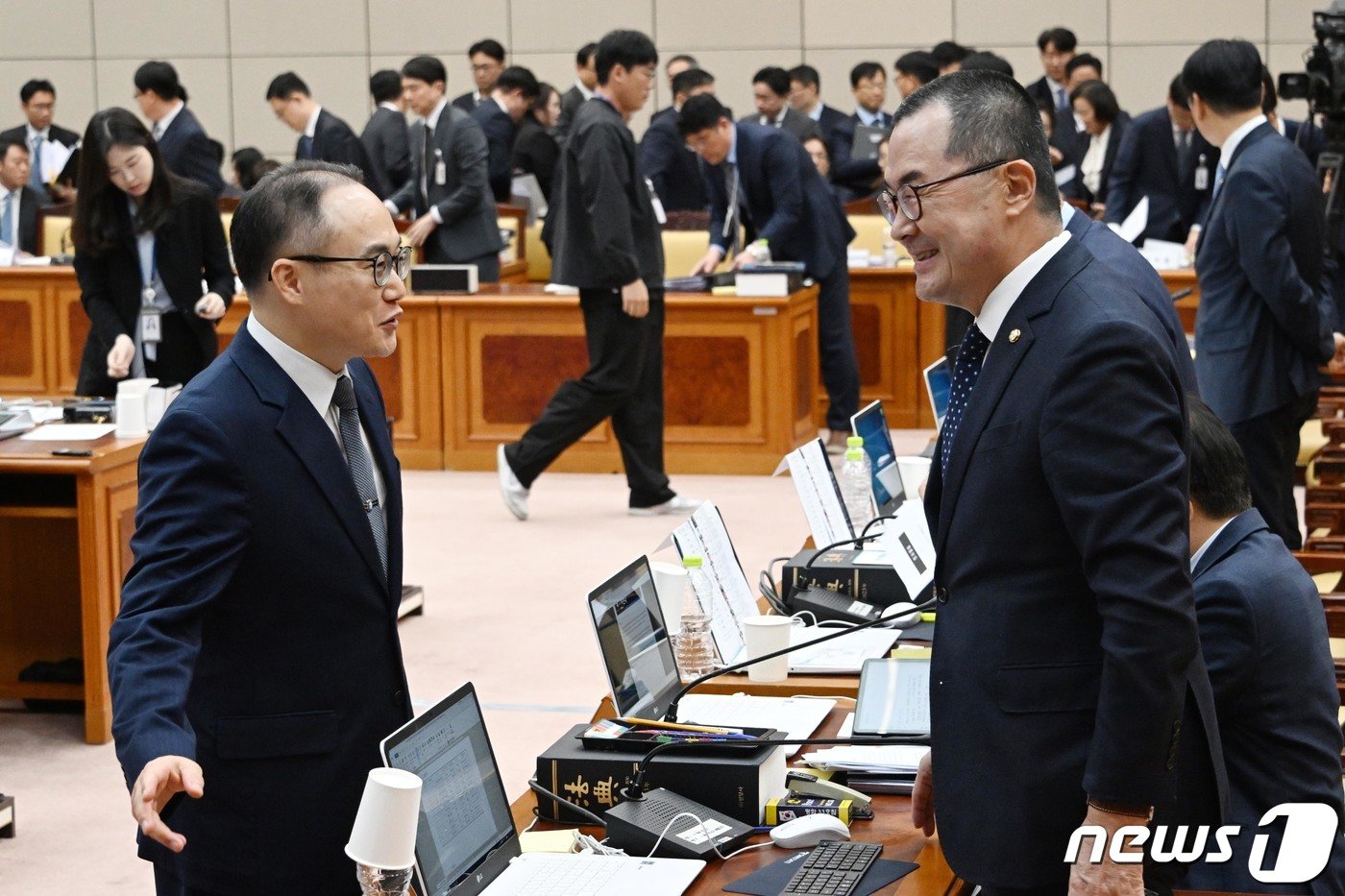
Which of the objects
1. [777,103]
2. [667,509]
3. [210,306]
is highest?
[777,103]

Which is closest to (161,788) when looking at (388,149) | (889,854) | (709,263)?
(889,854)

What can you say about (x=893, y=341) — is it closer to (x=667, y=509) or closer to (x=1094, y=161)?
(x=1094, y=161)

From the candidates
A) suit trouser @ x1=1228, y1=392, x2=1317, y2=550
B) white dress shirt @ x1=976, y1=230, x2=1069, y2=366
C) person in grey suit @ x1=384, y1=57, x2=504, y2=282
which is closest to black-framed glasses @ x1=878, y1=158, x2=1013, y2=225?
white dress shirt @ x1=976, y1=230, x2=1069, y2=366

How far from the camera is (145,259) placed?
5762mm

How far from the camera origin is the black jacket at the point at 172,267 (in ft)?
18.8

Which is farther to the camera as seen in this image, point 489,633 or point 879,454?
point 489,633

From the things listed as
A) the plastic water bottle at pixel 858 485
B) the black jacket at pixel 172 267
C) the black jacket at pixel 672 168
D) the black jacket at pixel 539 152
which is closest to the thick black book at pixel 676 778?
the plastic water bottle at pixel 858 485

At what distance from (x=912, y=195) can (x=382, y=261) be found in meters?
0.69

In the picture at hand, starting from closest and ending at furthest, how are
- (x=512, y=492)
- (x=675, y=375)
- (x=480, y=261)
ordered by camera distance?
(x=512, y=492), (x=675, y=375), (x=480, y=261)

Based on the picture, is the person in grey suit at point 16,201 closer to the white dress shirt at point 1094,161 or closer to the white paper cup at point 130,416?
the white dress shirt at point 1094,161

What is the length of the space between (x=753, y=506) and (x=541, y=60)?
7.93 metres

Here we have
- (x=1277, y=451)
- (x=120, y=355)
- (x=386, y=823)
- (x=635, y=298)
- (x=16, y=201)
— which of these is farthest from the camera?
(x=16, y=201)

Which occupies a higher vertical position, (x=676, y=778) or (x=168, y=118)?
(x=168, y=118)

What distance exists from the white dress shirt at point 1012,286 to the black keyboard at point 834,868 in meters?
0.68
